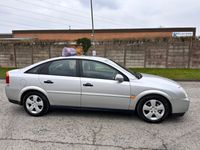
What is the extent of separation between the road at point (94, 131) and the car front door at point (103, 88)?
0.39 m

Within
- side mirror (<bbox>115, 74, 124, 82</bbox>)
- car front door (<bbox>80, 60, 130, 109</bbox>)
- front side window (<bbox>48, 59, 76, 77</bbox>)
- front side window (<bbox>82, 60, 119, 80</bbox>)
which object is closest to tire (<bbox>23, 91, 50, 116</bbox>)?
front side window (<bbox>48, 59, 76, 77</bbox>)

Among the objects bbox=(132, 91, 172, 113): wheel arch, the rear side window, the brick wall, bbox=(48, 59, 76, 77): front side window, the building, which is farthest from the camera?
the building

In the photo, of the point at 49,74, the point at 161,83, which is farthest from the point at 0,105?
the point at 161,83

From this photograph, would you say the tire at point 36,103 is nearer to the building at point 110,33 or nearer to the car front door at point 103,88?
the car front door at point 103,88

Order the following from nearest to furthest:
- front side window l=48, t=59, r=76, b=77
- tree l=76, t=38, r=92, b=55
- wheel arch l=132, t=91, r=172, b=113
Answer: wheel arch l=132, t=91, r=172, b=113, front side window l=48, t=59, r=76, b=77, tree l=76, t=38, r=92, b=55

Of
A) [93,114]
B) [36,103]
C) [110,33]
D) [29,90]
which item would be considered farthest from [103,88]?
[110,33]

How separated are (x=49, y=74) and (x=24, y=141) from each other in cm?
159

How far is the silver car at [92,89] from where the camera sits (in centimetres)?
393

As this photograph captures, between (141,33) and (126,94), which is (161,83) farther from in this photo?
(141,33)

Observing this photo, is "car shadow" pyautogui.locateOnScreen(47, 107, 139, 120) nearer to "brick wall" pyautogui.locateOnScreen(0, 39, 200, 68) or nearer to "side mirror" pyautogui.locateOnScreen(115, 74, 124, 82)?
"side mirror" pyautogui.locateOnScreen(115, 74, 124, 82)

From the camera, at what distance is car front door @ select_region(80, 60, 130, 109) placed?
3.96m

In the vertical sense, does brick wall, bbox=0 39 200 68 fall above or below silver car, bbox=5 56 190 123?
above

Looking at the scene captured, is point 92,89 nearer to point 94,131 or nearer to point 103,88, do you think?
point 103,88

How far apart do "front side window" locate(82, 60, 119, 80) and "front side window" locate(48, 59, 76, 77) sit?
253mm
